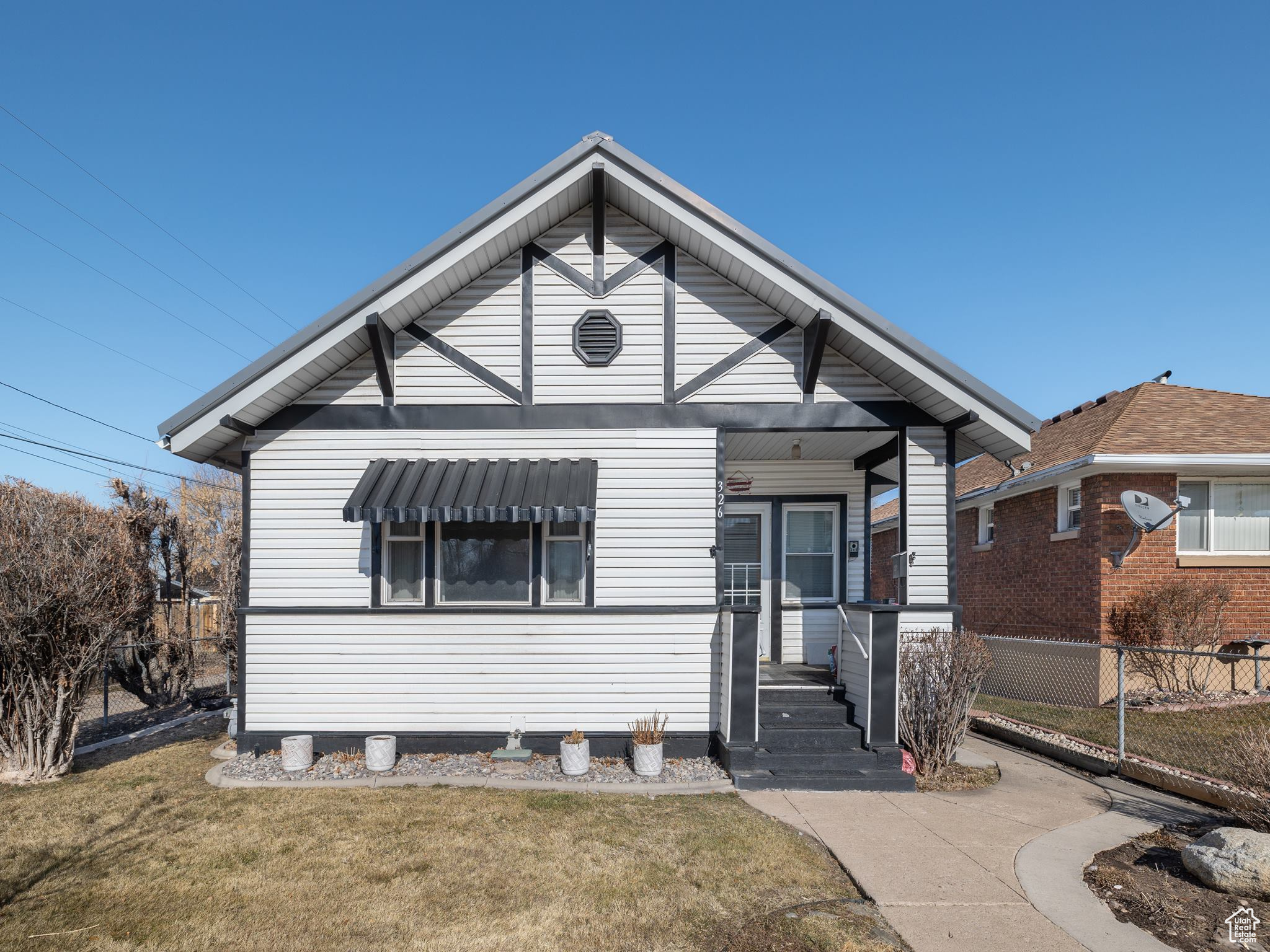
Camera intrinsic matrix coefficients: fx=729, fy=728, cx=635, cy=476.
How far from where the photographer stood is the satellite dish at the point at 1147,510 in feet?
35.3

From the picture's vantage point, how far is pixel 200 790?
277 inches

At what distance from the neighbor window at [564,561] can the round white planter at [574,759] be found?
5.10 feet

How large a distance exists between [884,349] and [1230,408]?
9.97 metres

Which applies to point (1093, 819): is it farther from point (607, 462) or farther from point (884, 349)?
point (607, 462)

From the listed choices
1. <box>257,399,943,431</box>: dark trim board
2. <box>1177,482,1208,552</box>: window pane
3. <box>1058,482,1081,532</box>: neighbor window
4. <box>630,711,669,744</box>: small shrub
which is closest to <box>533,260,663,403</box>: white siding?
<box>257,399,943,431</box>: dark trim board

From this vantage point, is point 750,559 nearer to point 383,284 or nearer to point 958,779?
point 958,779

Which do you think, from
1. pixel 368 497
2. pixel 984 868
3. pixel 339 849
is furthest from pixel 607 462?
pixel 984 868

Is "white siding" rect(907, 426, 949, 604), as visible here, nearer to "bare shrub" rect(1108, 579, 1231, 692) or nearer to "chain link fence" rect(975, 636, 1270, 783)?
"chain link fence" rect(975, 636, 1270, 783)

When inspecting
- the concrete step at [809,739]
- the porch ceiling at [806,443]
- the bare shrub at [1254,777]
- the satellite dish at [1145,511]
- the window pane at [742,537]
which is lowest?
the concrete step at [809,739]

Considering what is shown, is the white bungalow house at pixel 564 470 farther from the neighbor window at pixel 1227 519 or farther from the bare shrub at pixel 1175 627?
the neighbor window at pixel 1227 519

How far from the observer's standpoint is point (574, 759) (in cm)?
740

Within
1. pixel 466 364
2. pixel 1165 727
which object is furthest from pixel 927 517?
pixel 466 364

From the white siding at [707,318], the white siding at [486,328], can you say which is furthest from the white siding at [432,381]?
the white siding at [707,318]

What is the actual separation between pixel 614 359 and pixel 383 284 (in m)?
2.56
